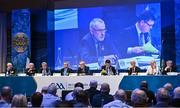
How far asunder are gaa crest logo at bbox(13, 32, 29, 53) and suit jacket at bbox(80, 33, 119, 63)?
2.12 meters

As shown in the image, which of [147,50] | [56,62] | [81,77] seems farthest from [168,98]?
[56,62]

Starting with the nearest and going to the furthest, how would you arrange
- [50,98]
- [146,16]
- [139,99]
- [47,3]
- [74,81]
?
[139,99]
[50,98]
[74,81]
[146,16]
[47,3]

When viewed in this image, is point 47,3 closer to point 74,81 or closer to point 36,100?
point 74,81

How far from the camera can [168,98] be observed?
208 inches

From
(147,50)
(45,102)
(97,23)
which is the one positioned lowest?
(45,102)

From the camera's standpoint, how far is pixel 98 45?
1416 centimetres

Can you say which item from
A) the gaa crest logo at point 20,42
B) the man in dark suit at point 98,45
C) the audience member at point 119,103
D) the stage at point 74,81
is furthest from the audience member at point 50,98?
the gaa crest logo at point 20,42

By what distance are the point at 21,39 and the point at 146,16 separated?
Answer: 4500 millimetres

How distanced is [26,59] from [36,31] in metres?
1.19

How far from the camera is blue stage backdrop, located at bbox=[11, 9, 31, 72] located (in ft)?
49.0

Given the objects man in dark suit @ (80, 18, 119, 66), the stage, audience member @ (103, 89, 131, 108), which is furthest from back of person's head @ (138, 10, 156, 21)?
audience member @ (103, 89, 131, 108)

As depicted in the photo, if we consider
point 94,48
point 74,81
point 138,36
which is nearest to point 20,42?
point 94,48

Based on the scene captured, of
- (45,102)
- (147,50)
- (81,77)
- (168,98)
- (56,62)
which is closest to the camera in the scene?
(168,98)

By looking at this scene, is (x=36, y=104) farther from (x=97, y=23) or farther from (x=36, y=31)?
(x=36, y=31)
